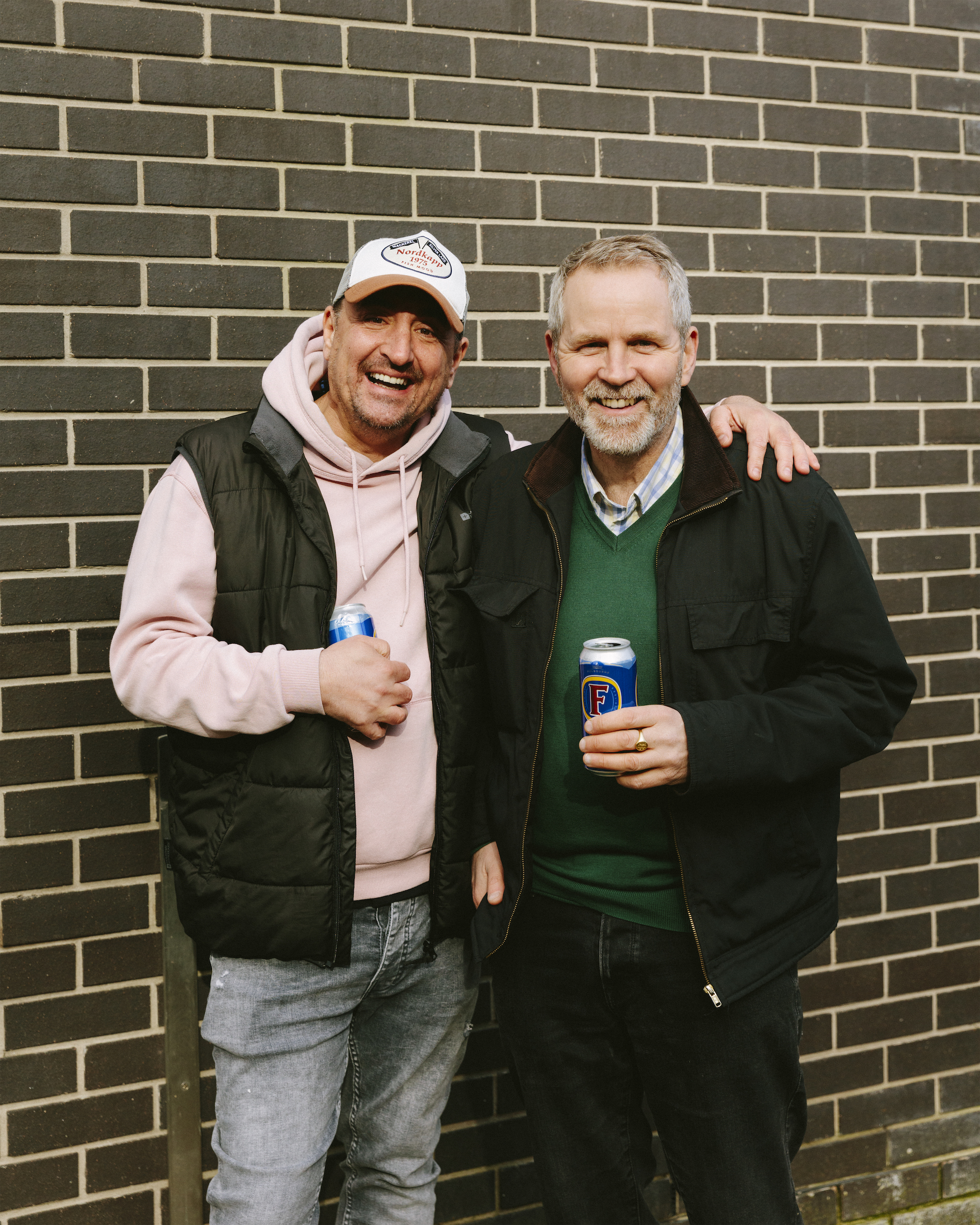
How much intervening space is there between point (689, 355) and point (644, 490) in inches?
13.3

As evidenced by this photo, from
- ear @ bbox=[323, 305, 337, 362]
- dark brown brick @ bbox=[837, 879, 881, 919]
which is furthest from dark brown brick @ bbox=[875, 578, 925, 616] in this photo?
ear @ bbox=[323, 305, 337, 362]

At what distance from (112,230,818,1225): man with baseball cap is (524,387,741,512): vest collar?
0.13m

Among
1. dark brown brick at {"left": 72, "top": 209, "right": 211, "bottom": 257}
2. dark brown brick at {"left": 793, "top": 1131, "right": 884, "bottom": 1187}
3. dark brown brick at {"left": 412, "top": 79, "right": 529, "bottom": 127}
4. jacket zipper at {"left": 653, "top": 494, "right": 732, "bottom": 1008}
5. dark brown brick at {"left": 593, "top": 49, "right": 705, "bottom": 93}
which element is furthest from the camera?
dark brown brick at {"left": 793, "top": 1131, "right": 884, "bottom": 1187}

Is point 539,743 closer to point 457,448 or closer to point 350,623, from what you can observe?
point 350,623

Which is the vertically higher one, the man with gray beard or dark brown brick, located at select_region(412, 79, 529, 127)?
dark brown brick, located at select_region(412, 79, 529, 127)

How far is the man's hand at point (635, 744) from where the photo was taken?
1938mm

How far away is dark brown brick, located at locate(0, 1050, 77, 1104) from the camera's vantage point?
2734 millimetres

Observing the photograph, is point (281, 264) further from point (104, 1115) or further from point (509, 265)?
point (104, 1115)

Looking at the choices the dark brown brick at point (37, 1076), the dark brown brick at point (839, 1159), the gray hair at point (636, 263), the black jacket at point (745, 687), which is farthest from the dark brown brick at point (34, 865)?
the dark brown brick at point (839, 1159)

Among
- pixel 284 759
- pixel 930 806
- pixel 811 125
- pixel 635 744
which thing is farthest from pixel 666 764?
pixel 811 125

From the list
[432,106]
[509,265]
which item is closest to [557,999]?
[509,265]

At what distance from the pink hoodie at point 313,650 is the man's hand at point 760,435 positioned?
2.11 feet

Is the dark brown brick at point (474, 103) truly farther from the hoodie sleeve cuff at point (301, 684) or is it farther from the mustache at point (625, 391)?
the hoodie sleeve cuff at point (301, 684)

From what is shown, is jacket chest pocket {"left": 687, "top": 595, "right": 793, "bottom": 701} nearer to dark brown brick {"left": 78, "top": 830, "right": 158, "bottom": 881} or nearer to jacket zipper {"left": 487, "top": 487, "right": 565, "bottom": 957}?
jacket zipper {"left": 487, "top": 487, "right": 565, "bottom": 957}
